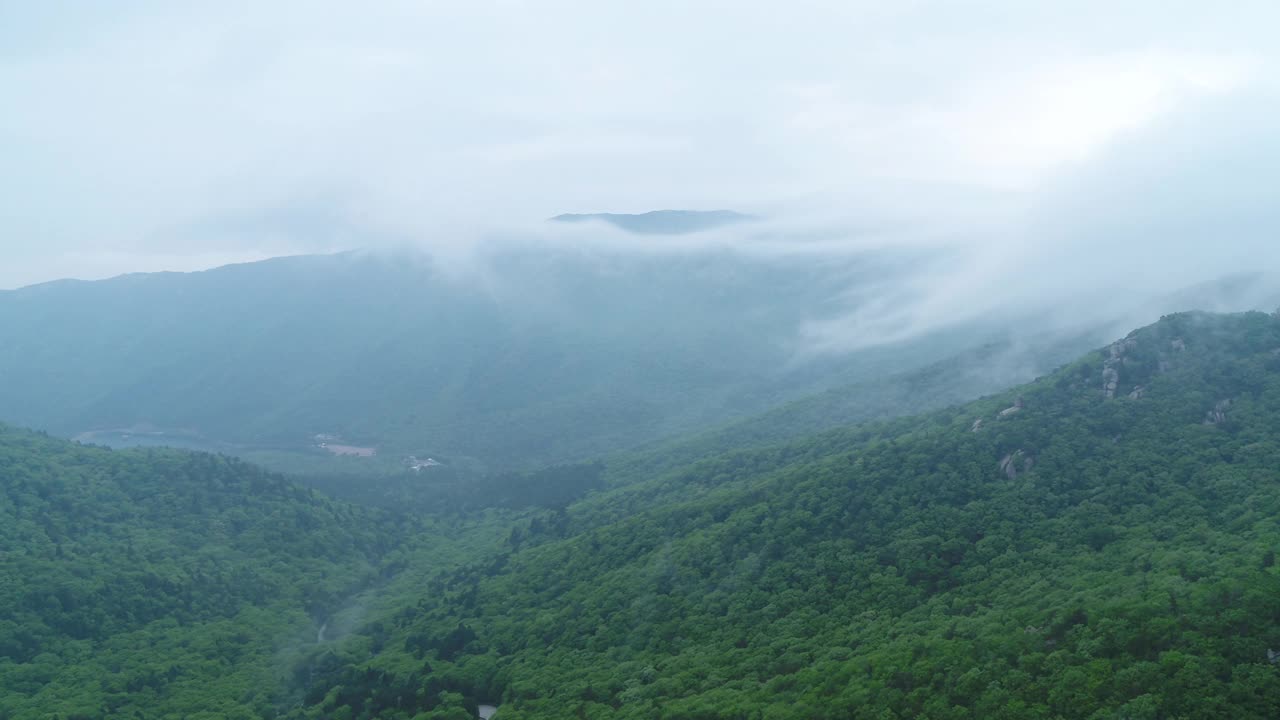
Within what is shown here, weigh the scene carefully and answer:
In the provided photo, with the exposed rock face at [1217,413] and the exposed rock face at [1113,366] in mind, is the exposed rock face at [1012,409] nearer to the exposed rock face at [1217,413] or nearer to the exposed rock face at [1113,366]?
the exposed rock face at [1113,366]

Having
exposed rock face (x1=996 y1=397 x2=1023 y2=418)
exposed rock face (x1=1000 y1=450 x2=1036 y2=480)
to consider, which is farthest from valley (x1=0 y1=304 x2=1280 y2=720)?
exposed rock face (x1=996 y1=397 x2=1023 y2=418)

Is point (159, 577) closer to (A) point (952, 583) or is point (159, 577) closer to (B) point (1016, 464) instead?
(A) point (952, 583)

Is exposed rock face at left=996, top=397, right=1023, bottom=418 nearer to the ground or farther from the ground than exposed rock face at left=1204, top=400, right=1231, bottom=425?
farther from the ground

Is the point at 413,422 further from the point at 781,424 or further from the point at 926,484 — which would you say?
the point at 926,484

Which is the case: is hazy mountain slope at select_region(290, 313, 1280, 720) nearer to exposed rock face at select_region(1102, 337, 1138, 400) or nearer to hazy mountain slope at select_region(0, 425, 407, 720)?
exposed rock face at select_region(1102, 337, 1138, 400)

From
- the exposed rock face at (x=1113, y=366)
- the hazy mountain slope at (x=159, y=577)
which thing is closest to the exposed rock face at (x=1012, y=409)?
the exposed rock face at (x=1113, y=366)
